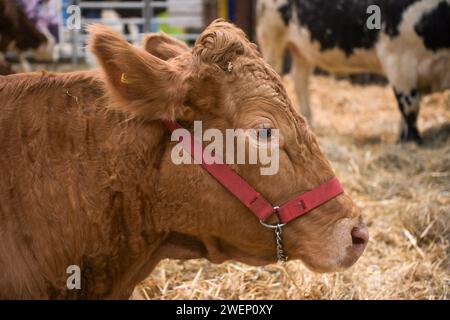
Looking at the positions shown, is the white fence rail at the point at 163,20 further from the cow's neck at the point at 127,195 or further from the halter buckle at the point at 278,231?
the halter buckle at the point at 278,231

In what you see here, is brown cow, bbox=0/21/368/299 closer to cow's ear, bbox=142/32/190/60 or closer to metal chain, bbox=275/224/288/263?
metal chain, bbox=275/224/288/263

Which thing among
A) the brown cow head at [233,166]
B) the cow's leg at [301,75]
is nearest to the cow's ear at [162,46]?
the brown cow head at [233,166]

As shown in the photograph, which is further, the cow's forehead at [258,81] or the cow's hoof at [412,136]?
the cow's hoof at [412,136]

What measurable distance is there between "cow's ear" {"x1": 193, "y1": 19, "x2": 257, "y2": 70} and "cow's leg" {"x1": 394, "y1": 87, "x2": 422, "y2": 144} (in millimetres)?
4896

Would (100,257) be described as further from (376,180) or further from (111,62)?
(376,180)

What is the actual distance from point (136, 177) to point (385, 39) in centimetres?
520

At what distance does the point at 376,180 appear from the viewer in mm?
5734

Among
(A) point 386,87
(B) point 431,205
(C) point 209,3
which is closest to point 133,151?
(B) point 431,205

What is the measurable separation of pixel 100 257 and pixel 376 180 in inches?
146

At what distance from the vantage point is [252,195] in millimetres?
2447

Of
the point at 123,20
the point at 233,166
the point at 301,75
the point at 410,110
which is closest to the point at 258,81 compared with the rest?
the point at 233,166

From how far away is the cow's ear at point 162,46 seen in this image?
2.79m

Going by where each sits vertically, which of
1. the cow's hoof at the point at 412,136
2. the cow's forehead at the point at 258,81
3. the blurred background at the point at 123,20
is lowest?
the cow's hoof at the point at 412,136

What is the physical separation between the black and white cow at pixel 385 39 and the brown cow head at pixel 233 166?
14.9 feet
